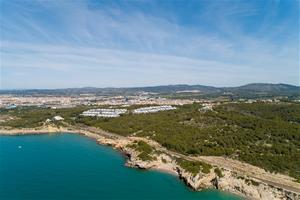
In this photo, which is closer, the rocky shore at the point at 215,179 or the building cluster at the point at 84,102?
the rocky shore at the point at 215,179

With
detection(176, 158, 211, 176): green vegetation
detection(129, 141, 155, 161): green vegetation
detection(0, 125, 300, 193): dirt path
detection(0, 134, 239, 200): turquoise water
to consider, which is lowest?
detection(0, 134, 239, 200): turquoise water

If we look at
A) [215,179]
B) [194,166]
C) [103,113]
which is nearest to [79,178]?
[194,166]

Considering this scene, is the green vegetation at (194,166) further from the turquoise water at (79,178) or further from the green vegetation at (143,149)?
Result: the green vegetation at (143,149)

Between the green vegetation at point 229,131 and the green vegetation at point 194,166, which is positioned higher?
the green vegetation at point 229,131

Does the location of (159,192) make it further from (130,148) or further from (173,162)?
(130,148)

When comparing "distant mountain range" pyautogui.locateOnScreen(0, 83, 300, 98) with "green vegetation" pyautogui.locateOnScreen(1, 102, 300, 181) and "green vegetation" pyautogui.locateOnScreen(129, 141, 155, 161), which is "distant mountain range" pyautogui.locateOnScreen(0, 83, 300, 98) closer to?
"green vegetation" pyautogui.locateOnScreen(1, 102, 300, 181)

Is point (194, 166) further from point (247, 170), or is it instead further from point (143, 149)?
point (143, 149)

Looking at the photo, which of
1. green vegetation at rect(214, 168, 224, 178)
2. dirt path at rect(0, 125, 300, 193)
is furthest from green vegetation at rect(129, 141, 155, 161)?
green vegetation at rect(214, 168, 224, 178)

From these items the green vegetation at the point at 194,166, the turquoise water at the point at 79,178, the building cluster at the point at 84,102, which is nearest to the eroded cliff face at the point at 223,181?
the green vegetation at the point at 194,166
